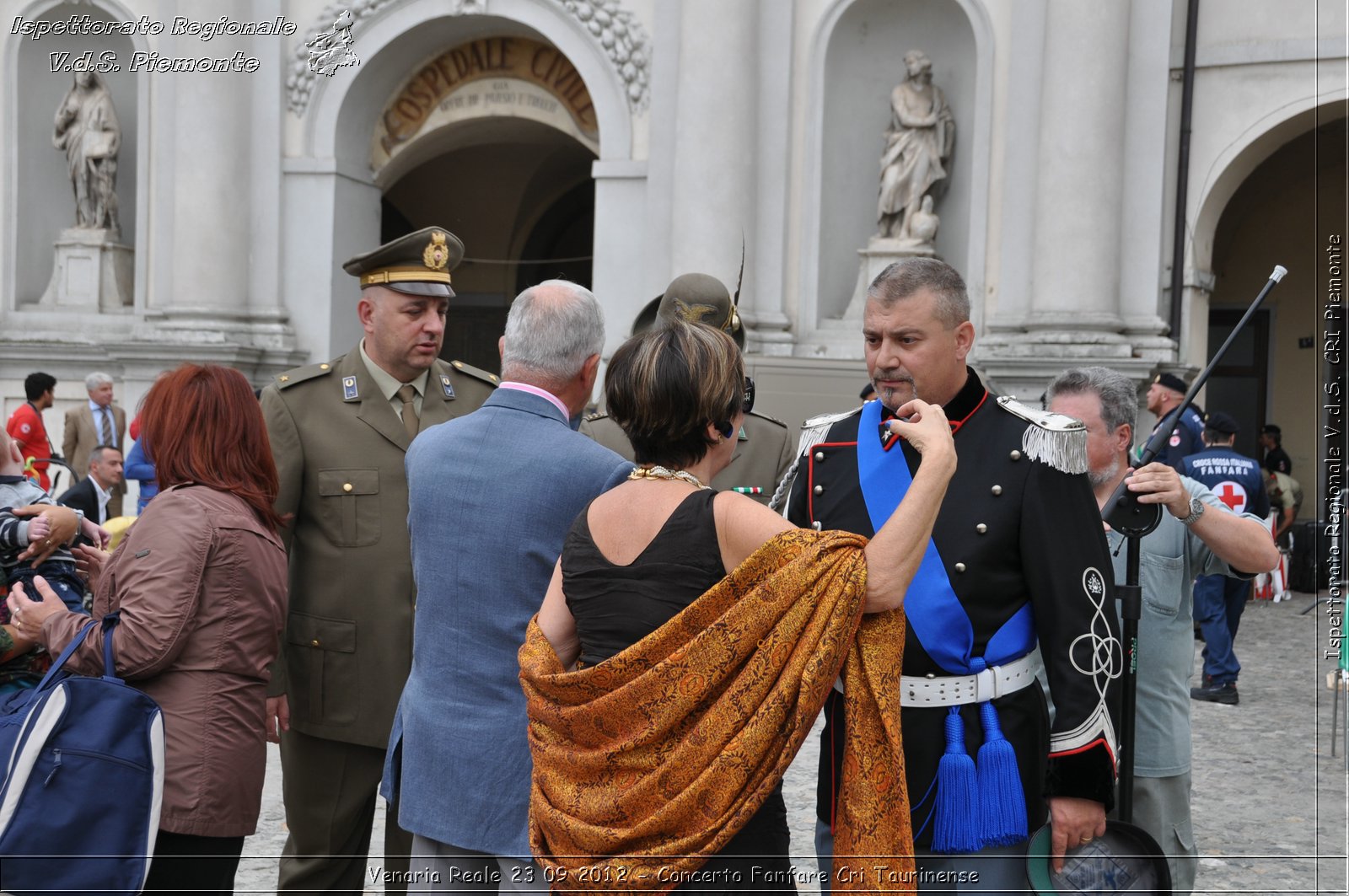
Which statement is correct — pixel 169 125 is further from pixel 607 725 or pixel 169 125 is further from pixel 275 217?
pixel 607 725

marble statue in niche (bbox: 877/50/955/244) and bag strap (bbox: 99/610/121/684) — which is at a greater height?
marble statue in niche (bbox: 877/50/955/244)

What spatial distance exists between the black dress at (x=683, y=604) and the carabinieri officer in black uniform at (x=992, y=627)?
0.98 feet

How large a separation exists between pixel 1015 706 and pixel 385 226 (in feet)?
51.1

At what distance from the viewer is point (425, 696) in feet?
9.91

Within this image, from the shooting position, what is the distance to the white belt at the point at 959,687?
2.74m

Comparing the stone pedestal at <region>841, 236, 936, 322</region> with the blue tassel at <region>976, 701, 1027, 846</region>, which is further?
the stone pedestal at <region>841, 236, 936, 322</region>

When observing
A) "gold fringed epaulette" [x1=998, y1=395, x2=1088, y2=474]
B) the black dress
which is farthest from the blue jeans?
the black dress

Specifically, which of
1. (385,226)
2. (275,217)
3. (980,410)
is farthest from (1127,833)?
(385,226)

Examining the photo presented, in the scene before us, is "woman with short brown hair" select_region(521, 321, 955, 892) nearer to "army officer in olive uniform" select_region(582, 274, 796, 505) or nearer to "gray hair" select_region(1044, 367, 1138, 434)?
"gray hair" select_region(1044, 367, 1138, 434)

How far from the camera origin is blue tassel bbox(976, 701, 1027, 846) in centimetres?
268

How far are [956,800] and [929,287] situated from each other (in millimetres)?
1041

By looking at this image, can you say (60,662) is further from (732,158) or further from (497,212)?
(497,212)

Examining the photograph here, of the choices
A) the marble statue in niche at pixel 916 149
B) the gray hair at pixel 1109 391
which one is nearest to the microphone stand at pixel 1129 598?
the gray hair at pixel 1109 391

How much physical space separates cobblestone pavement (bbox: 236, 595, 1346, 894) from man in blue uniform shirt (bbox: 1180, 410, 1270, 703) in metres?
0.19
